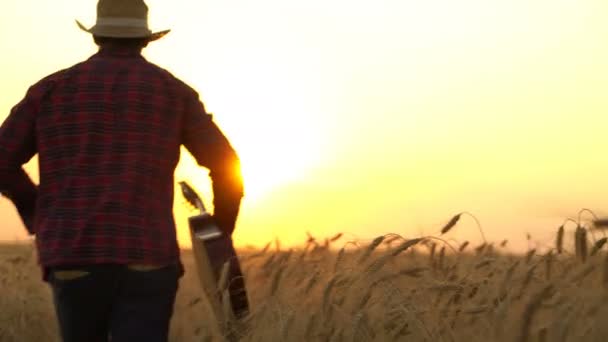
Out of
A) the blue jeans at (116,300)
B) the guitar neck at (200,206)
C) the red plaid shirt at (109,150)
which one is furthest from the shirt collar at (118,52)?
the guitar neck at (200,206)

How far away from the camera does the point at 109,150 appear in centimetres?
323

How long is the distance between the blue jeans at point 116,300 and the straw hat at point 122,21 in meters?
0.82

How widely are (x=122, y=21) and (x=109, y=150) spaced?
0.49 m

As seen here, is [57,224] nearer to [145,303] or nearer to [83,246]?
[83,246]

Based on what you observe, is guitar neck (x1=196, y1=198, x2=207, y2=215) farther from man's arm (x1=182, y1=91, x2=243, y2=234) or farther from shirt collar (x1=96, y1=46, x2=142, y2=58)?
shirt collar (x1=96, y1=46, x2=142, y2=58)

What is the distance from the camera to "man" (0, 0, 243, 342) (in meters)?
3.19

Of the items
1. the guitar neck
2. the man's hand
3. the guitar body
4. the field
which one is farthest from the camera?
the guitar neck

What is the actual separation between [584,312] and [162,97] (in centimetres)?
160

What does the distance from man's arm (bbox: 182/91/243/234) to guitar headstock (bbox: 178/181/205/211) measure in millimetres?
644

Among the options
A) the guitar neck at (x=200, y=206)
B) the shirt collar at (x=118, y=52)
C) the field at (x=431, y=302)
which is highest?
the shirt collar at (x=118, y=52)

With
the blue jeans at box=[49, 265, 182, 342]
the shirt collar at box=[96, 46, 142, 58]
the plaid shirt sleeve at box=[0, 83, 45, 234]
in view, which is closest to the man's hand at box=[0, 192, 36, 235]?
the plaid shirt sleeve at box=[0, 83, 45, 234]

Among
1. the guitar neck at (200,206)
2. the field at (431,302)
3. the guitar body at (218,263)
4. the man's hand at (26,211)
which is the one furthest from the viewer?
the guitar neck at (200,206)

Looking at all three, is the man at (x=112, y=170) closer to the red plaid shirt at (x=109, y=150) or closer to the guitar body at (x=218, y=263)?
the red plaid shirt at (x=109, y=150)

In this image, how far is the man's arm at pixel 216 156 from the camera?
133 inches
